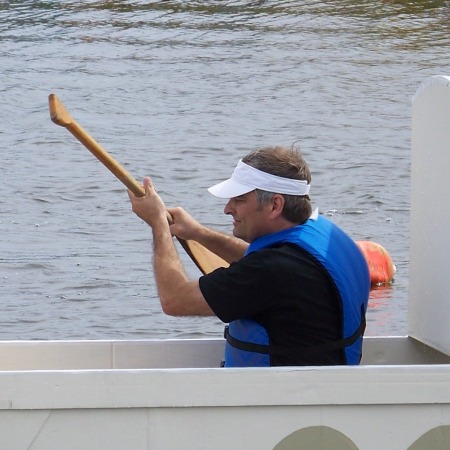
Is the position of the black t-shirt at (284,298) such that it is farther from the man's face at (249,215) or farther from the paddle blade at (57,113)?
the paddle blade at (57,113)

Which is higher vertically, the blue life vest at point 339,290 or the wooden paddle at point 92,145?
the wooden paddle at point 92,145

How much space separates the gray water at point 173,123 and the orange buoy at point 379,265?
0.09 m

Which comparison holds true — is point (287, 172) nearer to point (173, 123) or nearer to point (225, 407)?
point (225, 407)

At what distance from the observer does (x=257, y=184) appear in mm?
3193

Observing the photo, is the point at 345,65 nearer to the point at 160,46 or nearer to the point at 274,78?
the point at 274,78

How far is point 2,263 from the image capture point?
811 cm

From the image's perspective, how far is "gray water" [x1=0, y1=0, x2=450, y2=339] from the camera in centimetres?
761

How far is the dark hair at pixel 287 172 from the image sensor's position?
3.20 m

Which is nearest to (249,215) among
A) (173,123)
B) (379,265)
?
(379,265)

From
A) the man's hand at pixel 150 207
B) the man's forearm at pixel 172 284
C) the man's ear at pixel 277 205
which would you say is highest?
the man's ear at pixel 277 205

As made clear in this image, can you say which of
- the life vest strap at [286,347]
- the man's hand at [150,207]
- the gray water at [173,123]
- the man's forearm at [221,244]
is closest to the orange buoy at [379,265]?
the gray water at [173,123]

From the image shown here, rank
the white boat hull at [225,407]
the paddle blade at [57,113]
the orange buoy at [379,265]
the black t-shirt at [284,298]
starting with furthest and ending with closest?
the orange buoy at [379,265] → the paddle blade at [57,113] → the black t-shirt at [284,298] → the white boat hull at [225,407]

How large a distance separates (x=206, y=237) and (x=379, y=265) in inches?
160

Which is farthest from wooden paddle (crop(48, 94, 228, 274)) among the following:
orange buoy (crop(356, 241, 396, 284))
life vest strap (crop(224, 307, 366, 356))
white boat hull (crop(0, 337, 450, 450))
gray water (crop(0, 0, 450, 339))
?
orange buoy (crop(356, 241, 396, 284))
